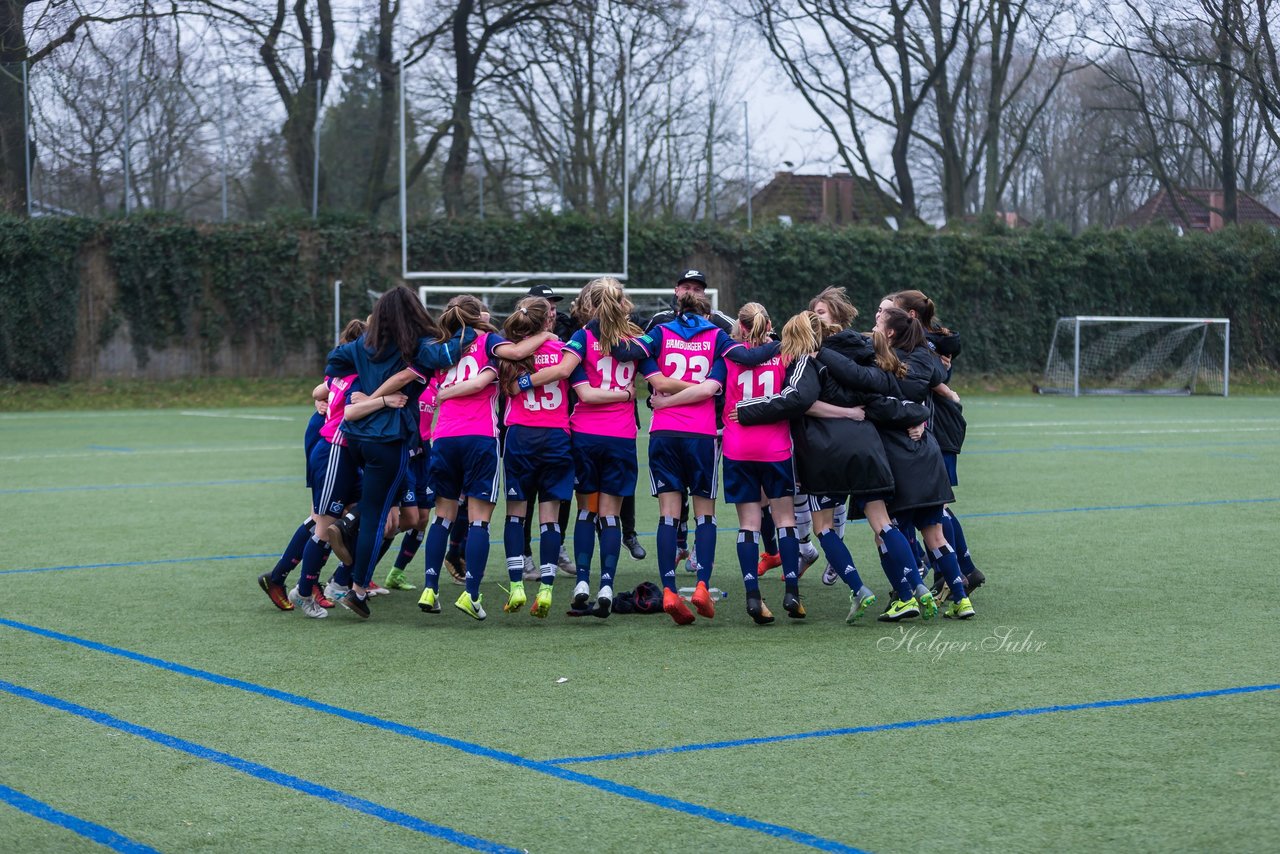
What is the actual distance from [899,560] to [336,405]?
313cm

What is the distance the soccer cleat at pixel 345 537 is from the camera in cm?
751

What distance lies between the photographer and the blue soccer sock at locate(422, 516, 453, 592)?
7551 millimetres

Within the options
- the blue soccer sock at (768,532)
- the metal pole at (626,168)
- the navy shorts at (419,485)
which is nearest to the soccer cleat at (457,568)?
the navy shorts at (419,485)

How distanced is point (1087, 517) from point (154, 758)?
868 centimetres

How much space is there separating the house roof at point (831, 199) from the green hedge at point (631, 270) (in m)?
4.12

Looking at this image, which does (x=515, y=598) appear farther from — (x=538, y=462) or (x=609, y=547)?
(x=538, y=462)

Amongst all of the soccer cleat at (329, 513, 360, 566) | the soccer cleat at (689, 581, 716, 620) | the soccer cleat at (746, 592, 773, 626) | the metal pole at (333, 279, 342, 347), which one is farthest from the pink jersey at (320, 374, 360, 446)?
the metal pole at (333, 279, 342, 347)

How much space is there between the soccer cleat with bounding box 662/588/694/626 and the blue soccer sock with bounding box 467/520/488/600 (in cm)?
97

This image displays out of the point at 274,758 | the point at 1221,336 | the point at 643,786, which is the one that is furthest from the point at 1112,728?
the point at 1221,336

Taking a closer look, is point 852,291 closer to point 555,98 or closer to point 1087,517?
point 555,98

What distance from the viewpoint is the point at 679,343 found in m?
7.57

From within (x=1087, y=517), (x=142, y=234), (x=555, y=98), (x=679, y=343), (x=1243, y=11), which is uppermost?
(x=1243, y=11)

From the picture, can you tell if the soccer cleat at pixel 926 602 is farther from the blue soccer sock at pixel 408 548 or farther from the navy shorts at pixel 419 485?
the blue soccer sock at pixel 408 548

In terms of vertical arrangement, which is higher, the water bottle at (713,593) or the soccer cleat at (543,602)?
the soccer cleat at (543,602)
